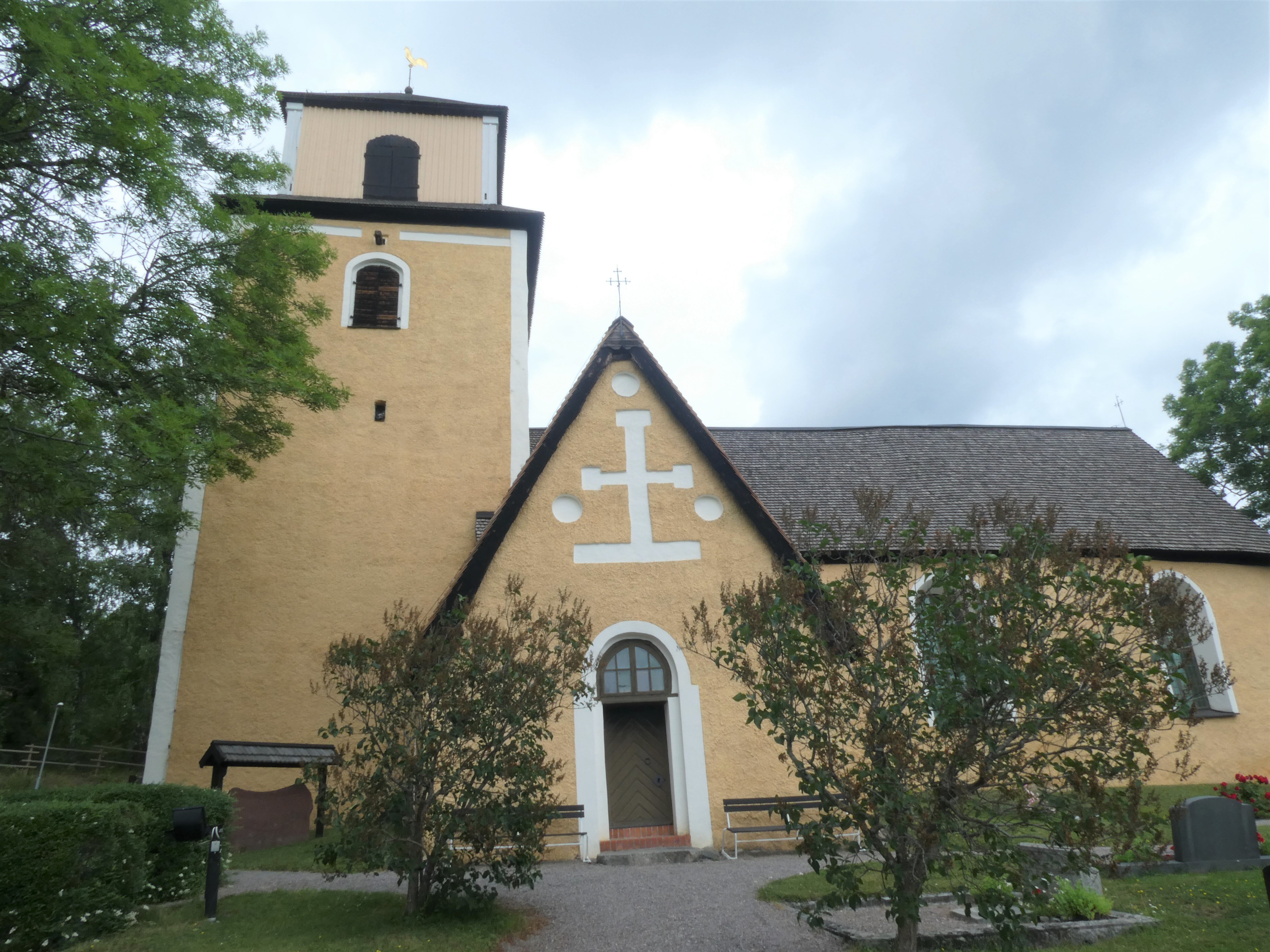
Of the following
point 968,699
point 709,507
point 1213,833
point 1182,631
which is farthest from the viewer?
point 709,507

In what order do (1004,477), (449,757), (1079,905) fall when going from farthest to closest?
(1004,477), (449,757), (1079,905)

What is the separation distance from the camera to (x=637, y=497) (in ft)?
38.3

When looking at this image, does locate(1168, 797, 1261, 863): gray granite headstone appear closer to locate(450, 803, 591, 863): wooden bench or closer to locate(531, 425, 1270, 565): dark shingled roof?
locate(450, 803, 591, 863): wooden bench

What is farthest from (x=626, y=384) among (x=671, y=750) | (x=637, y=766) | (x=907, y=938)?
(x=907, y=938)

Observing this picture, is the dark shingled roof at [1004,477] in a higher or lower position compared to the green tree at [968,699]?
higher

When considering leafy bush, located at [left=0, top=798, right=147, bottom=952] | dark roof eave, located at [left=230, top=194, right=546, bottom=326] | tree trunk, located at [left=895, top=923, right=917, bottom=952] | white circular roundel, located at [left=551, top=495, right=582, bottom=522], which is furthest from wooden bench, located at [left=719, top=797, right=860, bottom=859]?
dark roof eave, located at [left=230, top=194, right=546, bottom=326]

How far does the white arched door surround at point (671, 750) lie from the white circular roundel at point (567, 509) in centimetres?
156

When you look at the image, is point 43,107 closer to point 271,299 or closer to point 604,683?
point 271,299

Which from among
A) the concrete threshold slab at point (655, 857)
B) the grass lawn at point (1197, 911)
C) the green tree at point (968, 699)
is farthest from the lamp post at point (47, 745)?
the grass lawn at point (1197, 911)

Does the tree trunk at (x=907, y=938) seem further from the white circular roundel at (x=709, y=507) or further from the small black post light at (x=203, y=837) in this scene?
the white circular roundel at (x=709, y=507)

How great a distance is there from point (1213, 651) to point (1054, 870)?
10427mm

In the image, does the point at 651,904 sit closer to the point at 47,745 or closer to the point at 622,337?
the point at 622,337

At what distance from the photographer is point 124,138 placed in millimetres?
8539

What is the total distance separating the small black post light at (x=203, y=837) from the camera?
7.67 meters
